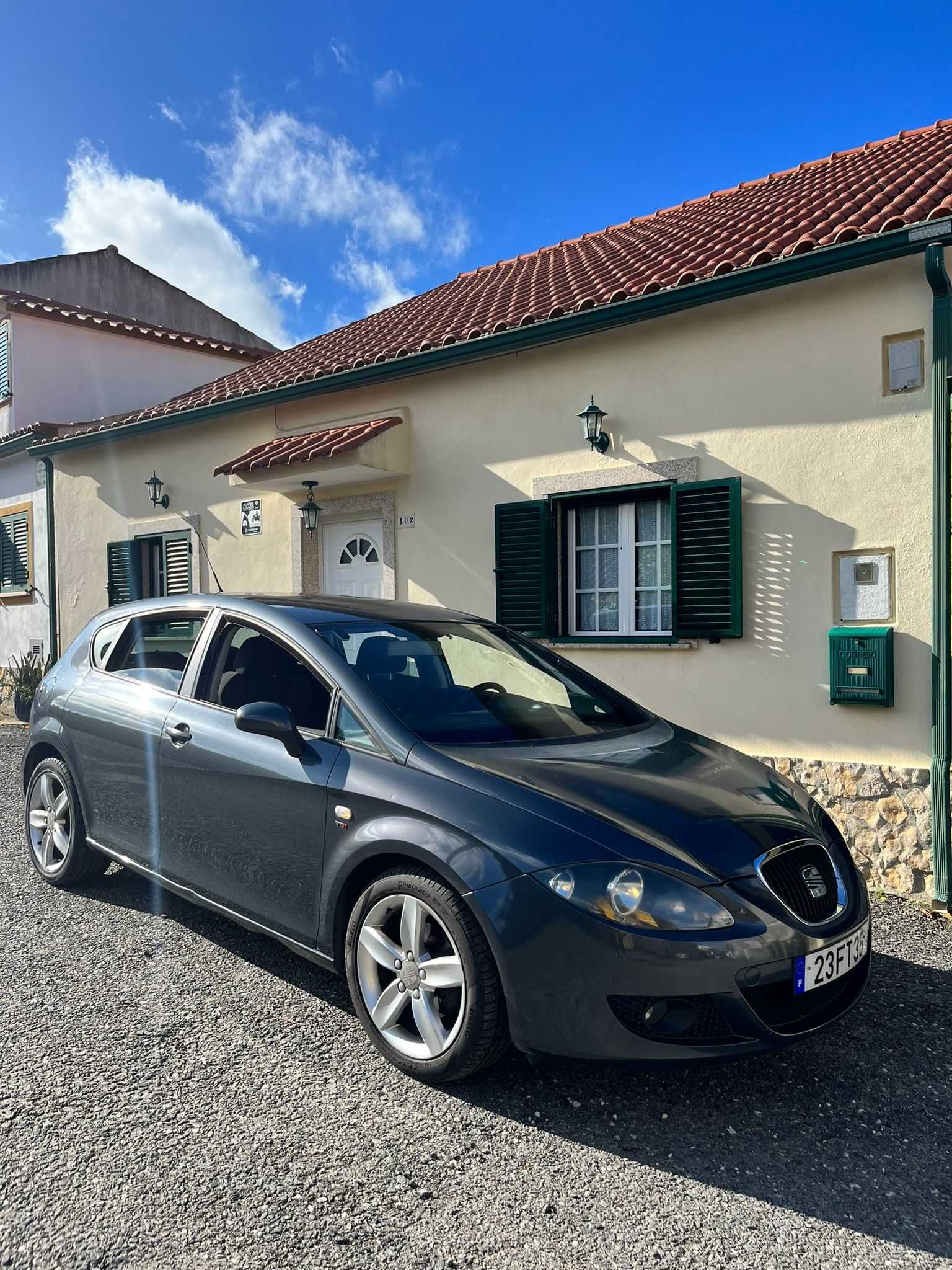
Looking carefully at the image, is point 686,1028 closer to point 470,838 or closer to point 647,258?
point 470,838

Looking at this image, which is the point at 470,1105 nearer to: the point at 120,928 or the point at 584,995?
the point at 584,995

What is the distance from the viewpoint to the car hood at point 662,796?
2730 millimetres

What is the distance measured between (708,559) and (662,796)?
3615 millimetres

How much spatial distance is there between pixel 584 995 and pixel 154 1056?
4.96ft

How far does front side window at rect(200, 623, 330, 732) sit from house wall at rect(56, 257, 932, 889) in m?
3.49

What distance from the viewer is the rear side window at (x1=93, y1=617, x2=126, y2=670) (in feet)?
15.4

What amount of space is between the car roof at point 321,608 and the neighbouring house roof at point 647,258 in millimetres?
3330

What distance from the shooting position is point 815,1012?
2.80 metres

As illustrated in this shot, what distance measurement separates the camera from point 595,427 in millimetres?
6805

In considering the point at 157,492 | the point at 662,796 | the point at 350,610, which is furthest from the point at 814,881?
the point at 157,492

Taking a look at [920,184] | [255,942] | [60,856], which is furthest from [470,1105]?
[920,184]

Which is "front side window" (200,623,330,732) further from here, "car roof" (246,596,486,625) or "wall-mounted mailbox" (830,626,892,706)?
"wall-mounted mailbox" (830,626,892,706)

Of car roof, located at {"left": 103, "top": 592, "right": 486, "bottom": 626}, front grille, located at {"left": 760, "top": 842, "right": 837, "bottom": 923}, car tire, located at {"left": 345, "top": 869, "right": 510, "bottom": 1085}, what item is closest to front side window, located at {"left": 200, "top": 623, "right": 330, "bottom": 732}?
car roof, located at {"left": 103, "top": 592, "right": 486, "bottom": 626}

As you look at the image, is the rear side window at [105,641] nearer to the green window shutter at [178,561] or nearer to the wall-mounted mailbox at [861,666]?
the wall-mounted mailbox at [861,666]
